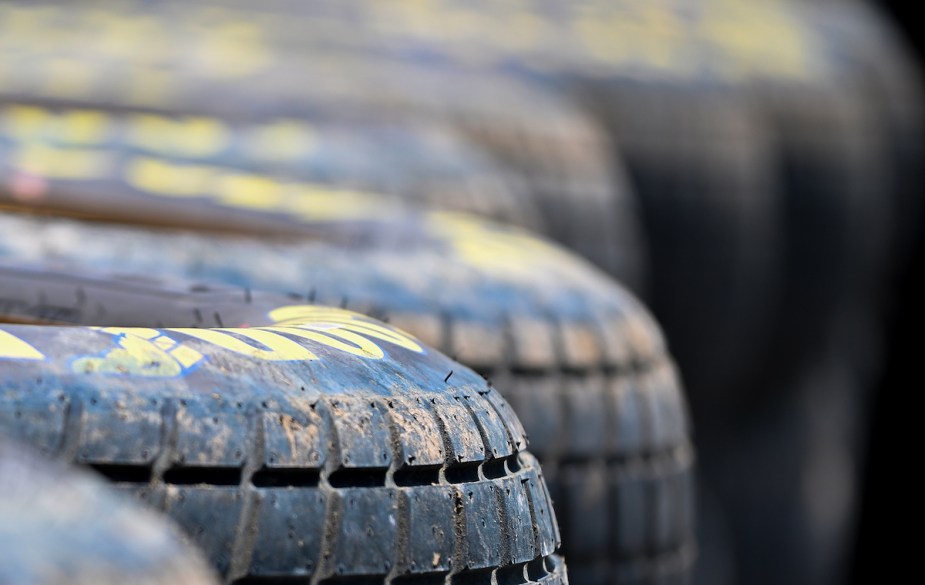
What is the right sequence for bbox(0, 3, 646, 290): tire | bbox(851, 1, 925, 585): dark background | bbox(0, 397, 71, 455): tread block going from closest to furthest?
bbox(0, 397, 71, 455): tread block < bbox(0, 3, 646, 290): tire < bbox(851, 1, 925, 585): dark background

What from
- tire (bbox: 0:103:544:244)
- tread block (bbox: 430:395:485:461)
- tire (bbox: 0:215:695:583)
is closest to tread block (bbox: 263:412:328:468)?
tread block (bbox: 430:395:485:461)

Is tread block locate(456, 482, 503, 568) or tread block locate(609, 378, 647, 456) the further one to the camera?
tread block locate(609, 378, 647, 456)

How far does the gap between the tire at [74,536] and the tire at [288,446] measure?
15cm

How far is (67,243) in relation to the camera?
210cm

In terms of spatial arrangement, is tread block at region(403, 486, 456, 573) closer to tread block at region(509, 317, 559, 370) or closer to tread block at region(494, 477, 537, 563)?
tread block at region(494, 477, 537, 563)

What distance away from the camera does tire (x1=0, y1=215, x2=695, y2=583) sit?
209 cm

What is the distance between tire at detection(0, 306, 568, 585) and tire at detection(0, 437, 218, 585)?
0.15m

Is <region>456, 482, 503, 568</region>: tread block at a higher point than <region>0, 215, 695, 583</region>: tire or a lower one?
higher

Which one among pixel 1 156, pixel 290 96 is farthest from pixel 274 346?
pixel 290 96

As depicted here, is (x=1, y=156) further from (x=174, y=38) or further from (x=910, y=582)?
(x=910, y=582)

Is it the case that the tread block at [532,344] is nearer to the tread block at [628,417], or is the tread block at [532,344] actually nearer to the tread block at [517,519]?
the tread block at [628,417]

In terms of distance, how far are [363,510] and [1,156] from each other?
156 centimetres

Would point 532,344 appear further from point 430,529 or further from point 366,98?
point 366,98

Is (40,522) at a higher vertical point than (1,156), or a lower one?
higher
